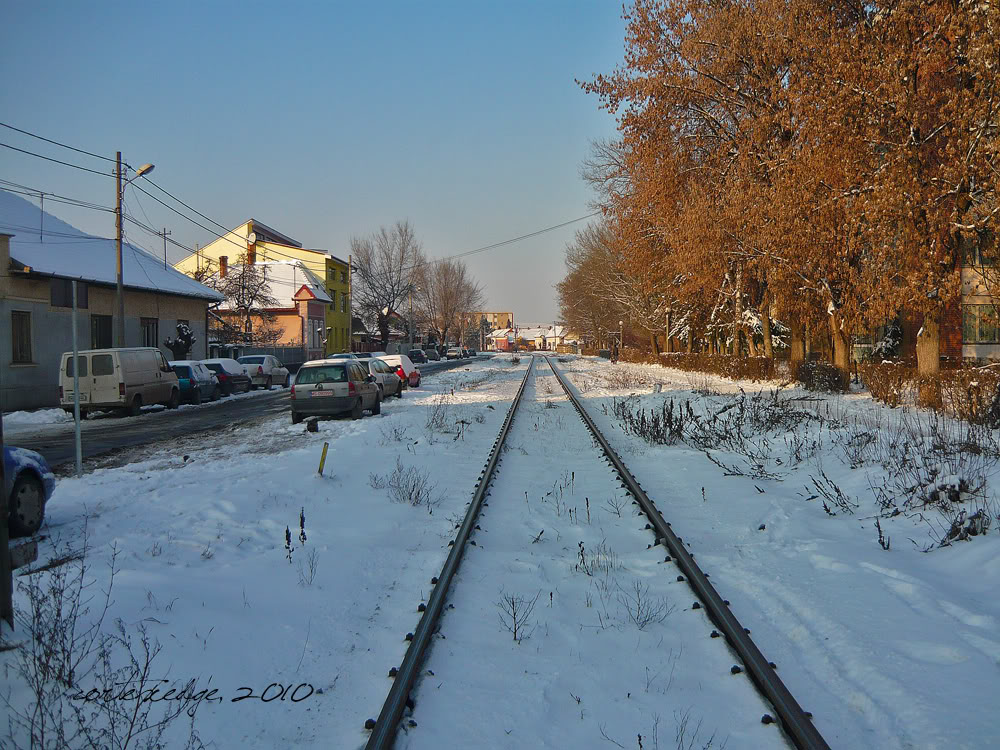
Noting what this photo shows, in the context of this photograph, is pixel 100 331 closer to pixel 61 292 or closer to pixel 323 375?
pixel 323 375

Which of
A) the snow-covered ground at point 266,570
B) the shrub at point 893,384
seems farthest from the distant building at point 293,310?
the snow-covered ground at point 266,570

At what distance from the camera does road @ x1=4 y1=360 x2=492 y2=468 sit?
13964mm

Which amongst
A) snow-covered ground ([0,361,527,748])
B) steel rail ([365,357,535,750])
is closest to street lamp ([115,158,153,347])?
snow-covered ground ([0,361,527,748])

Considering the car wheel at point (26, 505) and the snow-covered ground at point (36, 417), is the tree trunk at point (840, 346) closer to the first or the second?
the car wheel at point (26, 505)

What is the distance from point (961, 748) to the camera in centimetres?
323

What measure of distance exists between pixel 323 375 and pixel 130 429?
5059mm

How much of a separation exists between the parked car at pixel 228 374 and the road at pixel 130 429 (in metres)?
3.86

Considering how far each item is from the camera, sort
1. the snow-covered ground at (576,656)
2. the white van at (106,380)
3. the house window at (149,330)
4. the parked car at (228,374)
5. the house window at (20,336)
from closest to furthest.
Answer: the snow-covered ground at (576,656), the white van at (106,380), the house window at (20,336), the parked car at (228,374), the house window at (149,330)

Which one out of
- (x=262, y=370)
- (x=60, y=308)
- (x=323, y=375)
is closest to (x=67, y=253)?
(x=60, y=308)

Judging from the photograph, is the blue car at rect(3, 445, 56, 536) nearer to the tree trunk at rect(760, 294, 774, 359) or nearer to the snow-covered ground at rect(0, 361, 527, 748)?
the snow-covered ground at rect(0, 361, 527, 748)

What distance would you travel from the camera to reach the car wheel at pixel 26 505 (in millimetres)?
6546

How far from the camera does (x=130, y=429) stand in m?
17.4

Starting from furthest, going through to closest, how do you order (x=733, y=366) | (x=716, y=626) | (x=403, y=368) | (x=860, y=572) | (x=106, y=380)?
1. (x=403, y=368)
2. (x=733, y=366)
3. (x=106, y=380)
4. (x=860, y=572)
5. (x=716, y=626)

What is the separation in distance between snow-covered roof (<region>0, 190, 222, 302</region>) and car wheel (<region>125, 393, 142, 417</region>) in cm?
678
